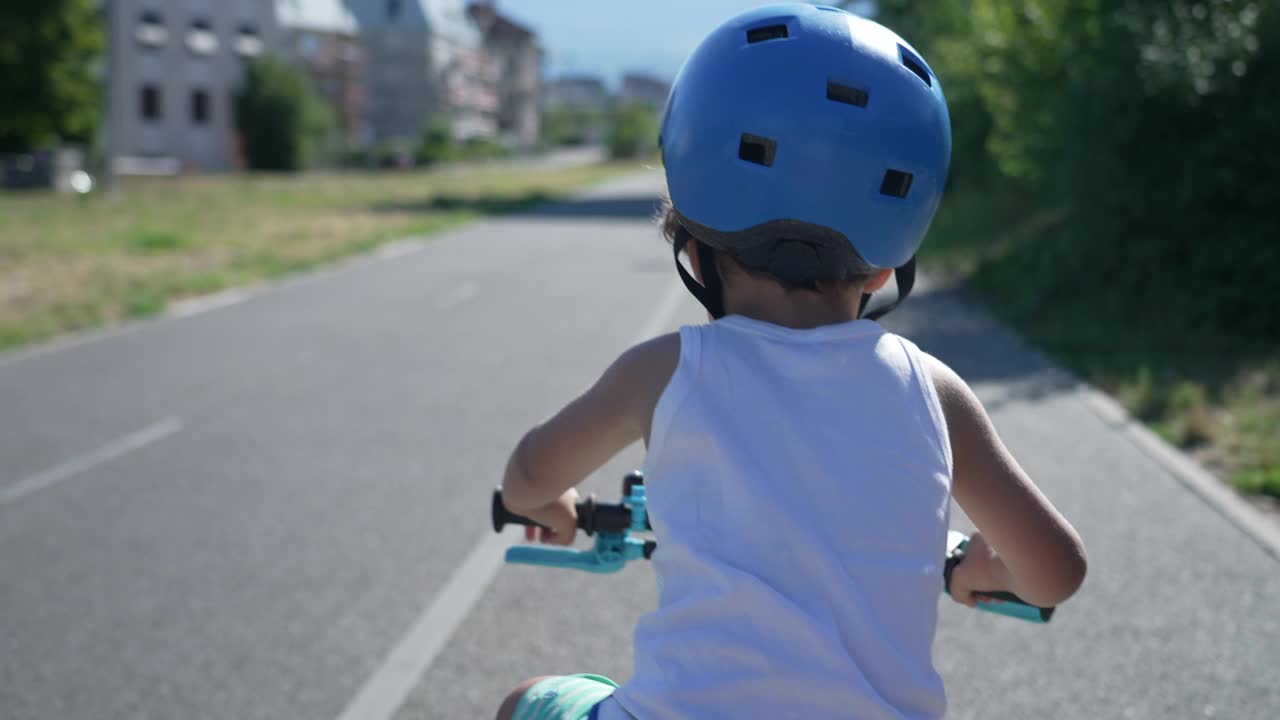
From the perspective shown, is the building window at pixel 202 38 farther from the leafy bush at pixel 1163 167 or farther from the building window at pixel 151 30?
the leafy bush at pixel 1163 167

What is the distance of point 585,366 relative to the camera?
35.0ft

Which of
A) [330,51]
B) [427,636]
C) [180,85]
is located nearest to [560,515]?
[427,636]

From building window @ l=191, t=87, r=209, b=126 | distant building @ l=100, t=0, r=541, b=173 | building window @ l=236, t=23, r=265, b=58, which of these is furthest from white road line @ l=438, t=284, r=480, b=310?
building window @ l=236, t=23, r=265, b=58

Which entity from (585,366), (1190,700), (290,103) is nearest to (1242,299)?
(585,366)

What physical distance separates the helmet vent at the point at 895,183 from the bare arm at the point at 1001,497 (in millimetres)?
259

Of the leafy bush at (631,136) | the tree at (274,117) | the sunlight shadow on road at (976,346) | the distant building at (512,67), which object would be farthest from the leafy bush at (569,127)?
the sunlight shadow on road at (976,346)

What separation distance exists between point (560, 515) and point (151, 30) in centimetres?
7417

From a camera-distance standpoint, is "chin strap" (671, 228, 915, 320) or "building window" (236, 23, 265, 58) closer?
"chin strap" (671, 228, 915, 320)

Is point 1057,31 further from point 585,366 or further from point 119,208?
point 119,208

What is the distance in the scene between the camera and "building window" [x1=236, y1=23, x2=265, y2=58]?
72.9 meters

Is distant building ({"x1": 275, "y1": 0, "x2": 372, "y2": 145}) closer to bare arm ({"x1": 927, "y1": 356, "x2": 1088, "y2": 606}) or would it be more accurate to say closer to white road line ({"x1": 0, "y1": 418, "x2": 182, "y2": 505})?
white road line ({"x1": 0, "y1": 418, "x2": 182, "y2": 505})

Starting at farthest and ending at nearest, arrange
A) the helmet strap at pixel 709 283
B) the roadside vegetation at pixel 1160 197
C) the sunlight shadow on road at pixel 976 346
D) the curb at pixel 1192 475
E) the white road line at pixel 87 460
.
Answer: the roadside vegetation at pixel 1160 197 < the sunlight shadow on road at pixel 976 346 < the white road line at pixel 87 460 < the curb at pixel 1192 475 < the helmet strap at pixel 709 283

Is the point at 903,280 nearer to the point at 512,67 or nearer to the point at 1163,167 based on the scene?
the point at 1163,167

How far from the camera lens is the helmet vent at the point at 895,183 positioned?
1.92 meters
